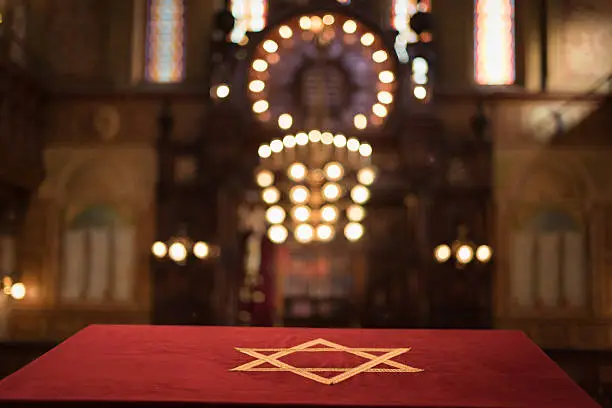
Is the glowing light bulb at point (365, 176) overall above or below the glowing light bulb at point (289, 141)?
below

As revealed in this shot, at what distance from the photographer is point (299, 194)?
31.9 ft

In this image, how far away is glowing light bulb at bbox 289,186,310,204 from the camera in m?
9.73

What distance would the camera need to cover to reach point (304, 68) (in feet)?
35.3

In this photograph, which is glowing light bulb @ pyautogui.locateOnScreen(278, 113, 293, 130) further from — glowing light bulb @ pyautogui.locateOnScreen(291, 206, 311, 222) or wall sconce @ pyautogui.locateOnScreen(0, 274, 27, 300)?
wall sconce @ pyautogui.locateOnScreen(0, 274, 27, 300)

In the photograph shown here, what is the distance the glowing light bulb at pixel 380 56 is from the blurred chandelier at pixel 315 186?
1564 millimetres

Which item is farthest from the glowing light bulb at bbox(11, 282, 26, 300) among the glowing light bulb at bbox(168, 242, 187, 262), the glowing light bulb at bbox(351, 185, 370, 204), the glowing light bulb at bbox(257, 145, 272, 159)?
the glowing light bulb at bbox(351, 185, 370, 204)

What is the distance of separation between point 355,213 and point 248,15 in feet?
14.3

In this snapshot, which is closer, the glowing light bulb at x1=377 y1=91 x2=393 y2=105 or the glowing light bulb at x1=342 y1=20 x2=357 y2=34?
the glowing light bulb at x1=377 y1=91 x2=393 y2=105

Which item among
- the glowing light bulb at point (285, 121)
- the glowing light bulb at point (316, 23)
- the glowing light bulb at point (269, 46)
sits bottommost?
the glowing light bulb at point (285, 121)

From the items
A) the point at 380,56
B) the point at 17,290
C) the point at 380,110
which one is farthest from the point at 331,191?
the point at 17,290

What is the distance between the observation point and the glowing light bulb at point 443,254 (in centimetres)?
1002

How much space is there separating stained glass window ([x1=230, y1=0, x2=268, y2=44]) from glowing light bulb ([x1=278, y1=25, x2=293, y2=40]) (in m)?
0.87

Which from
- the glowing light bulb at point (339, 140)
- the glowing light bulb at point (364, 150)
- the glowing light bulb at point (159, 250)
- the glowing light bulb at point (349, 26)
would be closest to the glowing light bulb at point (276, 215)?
the glowing light bulb at point (339, 140)

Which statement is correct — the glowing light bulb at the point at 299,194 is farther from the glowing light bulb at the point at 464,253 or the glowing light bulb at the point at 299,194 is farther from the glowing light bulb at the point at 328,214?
the glowing light bulb at the point at 464,253
